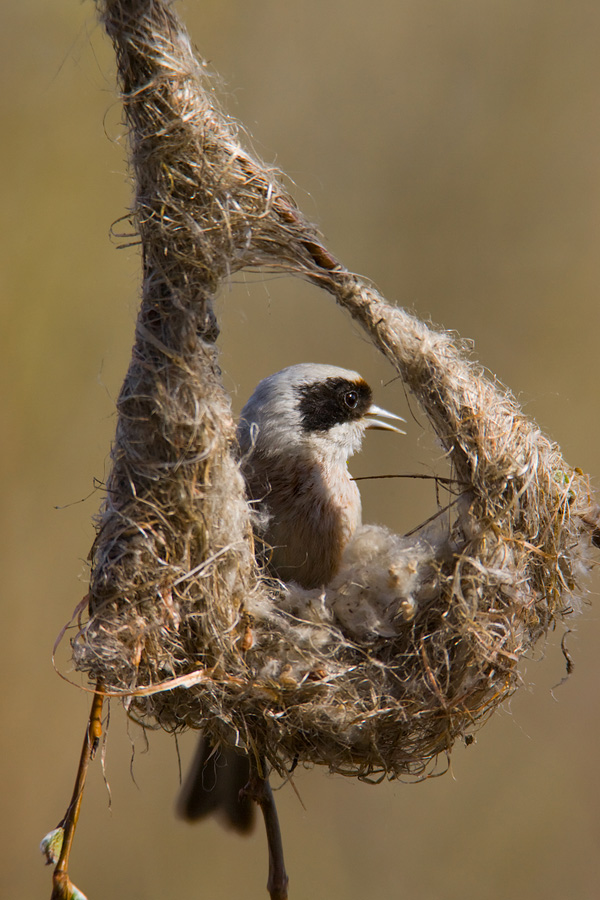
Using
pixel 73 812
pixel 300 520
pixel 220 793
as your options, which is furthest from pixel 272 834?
pixel 300 520

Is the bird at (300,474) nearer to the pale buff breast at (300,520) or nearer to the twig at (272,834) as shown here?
the pale buff breast at (300,520)

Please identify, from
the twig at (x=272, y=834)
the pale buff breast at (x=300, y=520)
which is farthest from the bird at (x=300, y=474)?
the twig at (x=272, y=834)

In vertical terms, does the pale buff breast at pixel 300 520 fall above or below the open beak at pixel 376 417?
below

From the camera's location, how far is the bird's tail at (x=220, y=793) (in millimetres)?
2377

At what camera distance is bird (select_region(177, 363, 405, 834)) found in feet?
7.21

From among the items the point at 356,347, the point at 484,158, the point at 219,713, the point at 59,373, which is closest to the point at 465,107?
the point at 484,158

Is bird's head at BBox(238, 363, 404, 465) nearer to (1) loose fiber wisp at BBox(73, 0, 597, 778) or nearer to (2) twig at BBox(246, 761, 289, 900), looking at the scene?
(1) loose fiber wisp at BBox(73, 0, 597, 778)

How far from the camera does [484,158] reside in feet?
13.6

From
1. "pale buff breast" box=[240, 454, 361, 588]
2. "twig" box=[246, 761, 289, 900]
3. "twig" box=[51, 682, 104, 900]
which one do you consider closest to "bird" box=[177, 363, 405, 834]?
"pale buff breast" box=[240, 454, 361, 588]

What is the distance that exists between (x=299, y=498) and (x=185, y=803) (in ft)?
3.50

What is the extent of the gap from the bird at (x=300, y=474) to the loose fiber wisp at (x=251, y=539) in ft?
0.58

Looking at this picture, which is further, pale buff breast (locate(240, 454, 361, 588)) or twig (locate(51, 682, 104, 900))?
pale buff breast (locate(240, 454, 361, 588))

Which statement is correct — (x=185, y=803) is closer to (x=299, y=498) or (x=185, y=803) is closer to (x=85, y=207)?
(x=299, y=498)

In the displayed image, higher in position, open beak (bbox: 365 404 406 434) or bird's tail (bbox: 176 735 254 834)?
open beak (bbox: 365 404 406 434)
